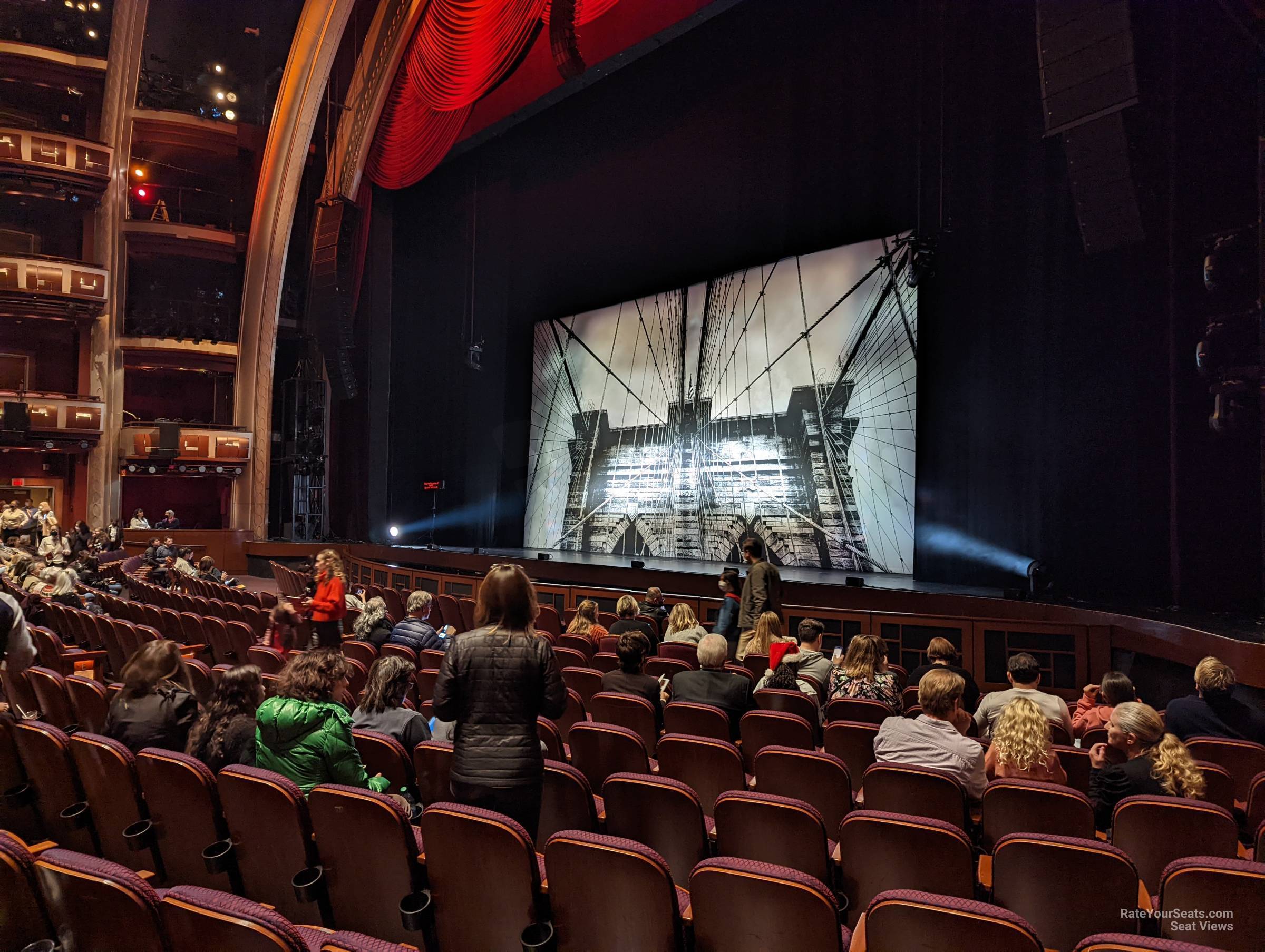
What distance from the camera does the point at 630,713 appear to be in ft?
12.0

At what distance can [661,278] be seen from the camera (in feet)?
43.3

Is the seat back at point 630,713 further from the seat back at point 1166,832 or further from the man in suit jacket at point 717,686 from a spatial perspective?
the seat back at point 1166,832

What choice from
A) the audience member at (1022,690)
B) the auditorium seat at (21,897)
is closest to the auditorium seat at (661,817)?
the auditorium seat at (21,897)

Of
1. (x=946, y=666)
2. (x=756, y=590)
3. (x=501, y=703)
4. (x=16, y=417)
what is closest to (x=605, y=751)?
(x=501, y=703)

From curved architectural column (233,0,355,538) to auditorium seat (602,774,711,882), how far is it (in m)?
16.4

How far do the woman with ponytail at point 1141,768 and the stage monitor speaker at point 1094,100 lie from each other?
591 cm

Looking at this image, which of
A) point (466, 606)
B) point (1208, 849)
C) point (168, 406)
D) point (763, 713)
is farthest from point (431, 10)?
point (168, 406)

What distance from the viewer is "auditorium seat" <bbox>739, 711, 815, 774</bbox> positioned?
11.1 ft

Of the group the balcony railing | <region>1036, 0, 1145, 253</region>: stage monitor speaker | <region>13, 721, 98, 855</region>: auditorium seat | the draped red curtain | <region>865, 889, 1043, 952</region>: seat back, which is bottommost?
<region>13, 721, 98, 855</region>: auditorium seat

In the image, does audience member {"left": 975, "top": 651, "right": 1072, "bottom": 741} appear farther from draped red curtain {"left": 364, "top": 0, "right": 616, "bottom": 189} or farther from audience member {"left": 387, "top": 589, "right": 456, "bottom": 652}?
draped red curtain {"left": 364, "top": 0, "right": 616, "bottom": 189}

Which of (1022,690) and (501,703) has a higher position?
(501,703)

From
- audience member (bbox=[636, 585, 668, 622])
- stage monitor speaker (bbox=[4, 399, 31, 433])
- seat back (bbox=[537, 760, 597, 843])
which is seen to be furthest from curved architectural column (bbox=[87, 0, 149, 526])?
seat back (bbox=[537, 760, 597, 843])

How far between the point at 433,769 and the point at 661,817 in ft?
2.90

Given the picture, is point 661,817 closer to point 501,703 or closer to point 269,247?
point 501,703
